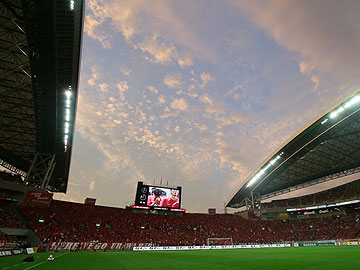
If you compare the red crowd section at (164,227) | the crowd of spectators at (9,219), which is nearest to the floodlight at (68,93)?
the crowd of spectators at (9,219)

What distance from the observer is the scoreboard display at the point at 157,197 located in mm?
47125

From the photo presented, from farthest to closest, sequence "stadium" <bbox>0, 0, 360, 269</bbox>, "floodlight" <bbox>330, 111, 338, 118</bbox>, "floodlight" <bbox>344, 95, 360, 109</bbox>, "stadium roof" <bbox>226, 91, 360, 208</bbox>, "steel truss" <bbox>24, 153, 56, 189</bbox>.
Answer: "steel truss" <bbox>24, 153, 56, 189</bbox>
"stadium roof" <bbox>226, 91, 360, 208</bbox>
"floodlight" <bbox>330, 111, 338, 118</bbox>
"floodlight" <bbox>344, 95, 360, 109</bbox>
"stadium" <bbox>0, 0, 360, 269</bbox>

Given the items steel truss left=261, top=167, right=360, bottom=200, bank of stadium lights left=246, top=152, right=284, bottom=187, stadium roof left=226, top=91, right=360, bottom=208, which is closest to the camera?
stadium roof left=226, top=91, right=360, bottom=208

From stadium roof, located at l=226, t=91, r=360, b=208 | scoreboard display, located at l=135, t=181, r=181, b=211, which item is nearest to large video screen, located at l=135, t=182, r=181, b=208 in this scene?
scoreboard display, located at l=135, t=181, r=181, b=211

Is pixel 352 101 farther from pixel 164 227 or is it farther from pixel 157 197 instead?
pixel 164 227

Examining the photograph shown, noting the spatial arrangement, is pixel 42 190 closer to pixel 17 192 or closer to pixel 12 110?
pixel 17 192

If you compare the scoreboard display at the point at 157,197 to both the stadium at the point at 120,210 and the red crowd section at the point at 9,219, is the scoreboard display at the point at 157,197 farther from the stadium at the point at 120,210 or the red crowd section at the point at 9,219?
the red crowd section at the point at 9,219

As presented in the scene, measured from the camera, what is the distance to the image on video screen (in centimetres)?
4811

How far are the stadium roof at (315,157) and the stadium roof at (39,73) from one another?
37.3 metres

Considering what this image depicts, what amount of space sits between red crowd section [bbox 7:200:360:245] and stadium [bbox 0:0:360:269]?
0.26m

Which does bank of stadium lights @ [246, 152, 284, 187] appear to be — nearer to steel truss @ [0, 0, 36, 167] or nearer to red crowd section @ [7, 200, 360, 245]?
red crowd section @ [7, 200, 360, 245]

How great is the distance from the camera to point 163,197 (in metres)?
49.2

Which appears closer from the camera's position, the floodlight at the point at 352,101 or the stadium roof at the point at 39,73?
the stadium roof at the point at 39,73

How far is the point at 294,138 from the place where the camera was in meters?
37.7
